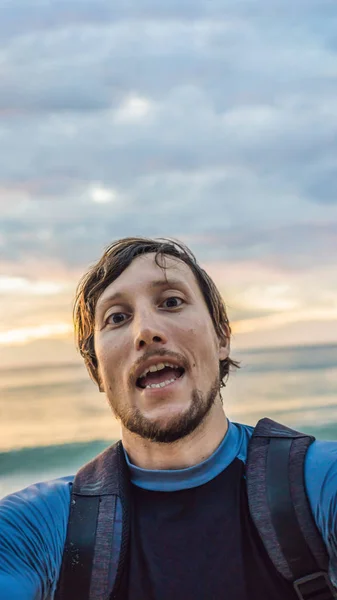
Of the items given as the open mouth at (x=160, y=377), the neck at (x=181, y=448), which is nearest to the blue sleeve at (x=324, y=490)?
the neck at (x=181, y=448)

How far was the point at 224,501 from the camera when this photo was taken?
3.42 m

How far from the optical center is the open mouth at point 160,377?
12.0 feet

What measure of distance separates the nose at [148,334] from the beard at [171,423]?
0.28m

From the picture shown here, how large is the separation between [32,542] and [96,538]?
28cm

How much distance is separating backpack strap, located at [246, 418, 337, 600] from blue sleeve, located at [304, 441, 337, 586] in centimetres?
2

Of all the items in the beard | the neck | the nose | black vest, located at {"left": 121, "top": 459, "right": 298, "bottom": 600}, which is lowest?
black vest, located at {"left": 121, "top": 459, "right": 298, "bottom": 600}

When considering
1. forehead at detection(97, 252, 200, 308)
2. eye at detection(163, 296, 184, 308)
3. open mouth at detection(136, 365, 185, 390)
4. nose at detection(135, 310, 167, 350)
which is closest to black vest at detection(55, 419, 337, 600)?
open mouth at detection(136, 365, 185, 390)

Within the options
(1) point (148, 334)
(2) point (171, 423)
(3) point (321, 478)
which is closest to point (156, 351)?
(1) point (148, 334)

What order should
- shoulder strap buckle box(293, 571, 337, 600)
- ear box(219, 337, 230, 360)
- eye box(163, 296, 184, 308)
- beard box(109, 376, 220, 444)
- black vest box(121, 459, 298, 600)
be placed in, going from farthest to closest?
ear box(219, 337, 230, 360) < eye box(163, 296, 184, 308) < beard box(109, 376, 220, 444) < black vest box(121, 459, 298, 600) < shoulder strap buckle box(293, 571, 337, 600)

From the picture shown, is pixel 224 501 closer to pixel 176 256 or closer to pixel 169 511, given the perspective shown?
pixel 169 511

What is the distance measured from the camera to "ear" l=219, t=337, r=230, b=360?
4348 millimetres

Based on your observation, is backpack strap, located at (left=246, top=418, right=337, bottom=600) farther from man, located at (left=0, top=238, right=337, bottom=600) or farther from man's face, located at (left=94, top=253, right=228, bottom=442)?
man's face, located at (left=94, top=253, right=228, bottom=442)

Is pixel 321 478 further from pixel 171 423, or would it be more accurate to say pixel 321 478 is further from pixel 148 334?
pixel 148 334

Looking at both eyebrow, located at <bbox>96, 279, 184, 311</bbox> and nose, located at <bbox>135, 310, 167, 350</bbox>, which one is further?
eyebrow, located at <bbox>96, 279, 184, 311</bbox>
